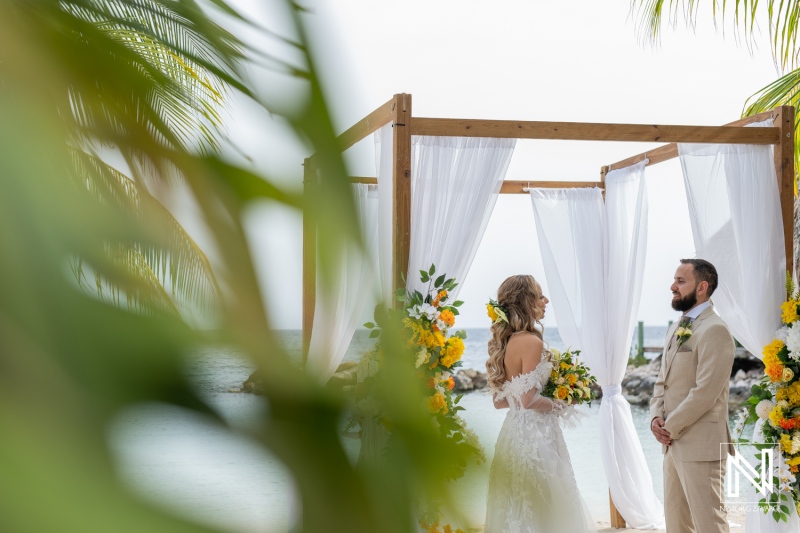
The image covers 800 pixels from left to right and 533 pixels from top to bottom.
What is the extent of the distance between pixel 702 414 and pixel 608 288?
2.03 metres

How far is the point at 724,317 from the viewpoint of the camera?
223 inches

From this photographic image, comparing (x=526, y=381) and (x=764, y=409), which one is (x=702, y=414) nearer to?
(x=764, y=409)

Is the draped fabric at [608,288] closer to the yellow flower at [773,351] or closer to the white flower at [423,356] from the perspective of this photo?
the yellow flower at [773,351]

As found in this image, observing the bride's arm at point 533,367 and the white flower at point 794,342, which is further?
the bride's arm at point 533,367

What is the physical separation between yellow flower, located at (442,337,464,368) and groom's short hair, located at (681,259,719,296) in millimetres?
1742

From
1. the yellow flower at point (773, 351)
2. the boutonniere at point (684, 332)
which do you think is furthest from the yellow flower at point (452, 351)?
the yellow flower at point (773, 351)

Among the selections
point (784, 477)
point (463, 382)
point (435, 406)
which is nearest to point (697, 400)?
point (784, 477)

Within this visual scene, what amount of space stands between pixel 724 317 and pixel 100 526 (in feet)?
19.4

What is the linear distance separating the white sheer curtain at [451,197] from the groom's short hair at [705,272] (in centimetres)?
140

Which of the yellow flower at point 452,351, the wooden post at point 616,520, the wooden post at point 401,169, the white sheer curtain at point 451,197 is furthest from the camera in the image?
the wooden post at point 616,520

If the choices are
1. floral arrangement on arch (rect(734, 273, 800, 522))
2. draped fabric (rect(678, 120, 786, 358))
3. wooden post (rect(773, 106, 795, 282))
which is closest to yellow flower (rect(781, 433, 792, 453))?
floral arrangement on arch (rect(734, 273, 800, 522))

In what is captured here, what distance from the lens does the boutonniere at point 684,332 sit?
5227 mm

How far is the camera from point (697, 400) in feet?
16.8

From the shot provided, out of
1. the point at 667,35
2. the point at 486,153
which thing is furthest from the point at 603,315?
the point at 667,35
